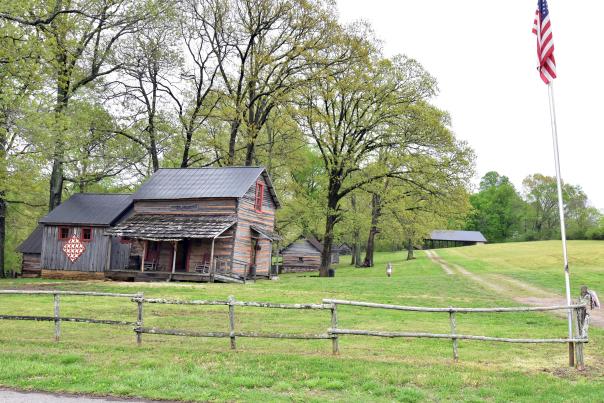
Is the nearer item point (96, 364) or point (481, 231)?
point (96, 364)

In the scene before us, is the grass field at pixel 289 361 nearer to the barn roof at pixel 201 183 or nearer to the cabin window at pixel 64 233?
the barn roof at pixel 201 183

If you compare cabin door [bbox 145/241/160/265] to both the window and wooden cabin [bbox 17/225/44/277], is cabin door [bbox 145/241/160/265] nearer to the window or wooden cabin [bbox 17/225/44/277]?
the window

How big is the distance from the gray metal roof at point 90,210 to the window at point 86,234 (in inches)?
20.8

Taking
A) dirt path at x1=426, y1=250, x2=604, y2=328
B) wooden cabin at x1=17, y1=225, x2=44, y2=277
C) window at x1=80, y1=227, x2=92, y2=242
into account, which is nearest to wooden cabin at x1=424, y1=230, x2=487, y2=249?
dirt path at x1=426, y1=250, x2=604, y2=328

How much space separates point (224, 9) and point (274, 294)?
23350 millimetres

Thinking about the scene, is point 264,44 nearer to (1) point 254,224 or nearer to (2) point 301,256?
(1) point 254,224

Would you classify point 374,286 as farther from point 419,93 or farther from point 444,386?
point 444,386

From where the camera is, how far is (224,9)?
Result: 38.2 metres

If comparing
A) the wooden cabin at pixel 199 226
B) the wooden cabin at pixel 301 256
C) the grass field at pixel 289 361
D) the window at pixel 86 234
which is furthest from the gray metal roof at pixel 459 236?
the grass field at pixel 289 361

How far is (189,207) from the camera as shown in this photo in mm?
33688

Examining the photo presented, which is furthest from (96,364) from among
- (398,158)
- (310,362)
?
(398,158)

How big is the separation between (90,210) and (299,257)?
31811mm

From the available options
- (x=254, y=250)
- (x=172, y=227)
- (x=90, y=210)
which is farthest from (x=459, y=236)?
(x=90, y=210)

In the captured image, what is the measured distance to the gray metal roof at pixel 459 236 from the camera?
113 metres
